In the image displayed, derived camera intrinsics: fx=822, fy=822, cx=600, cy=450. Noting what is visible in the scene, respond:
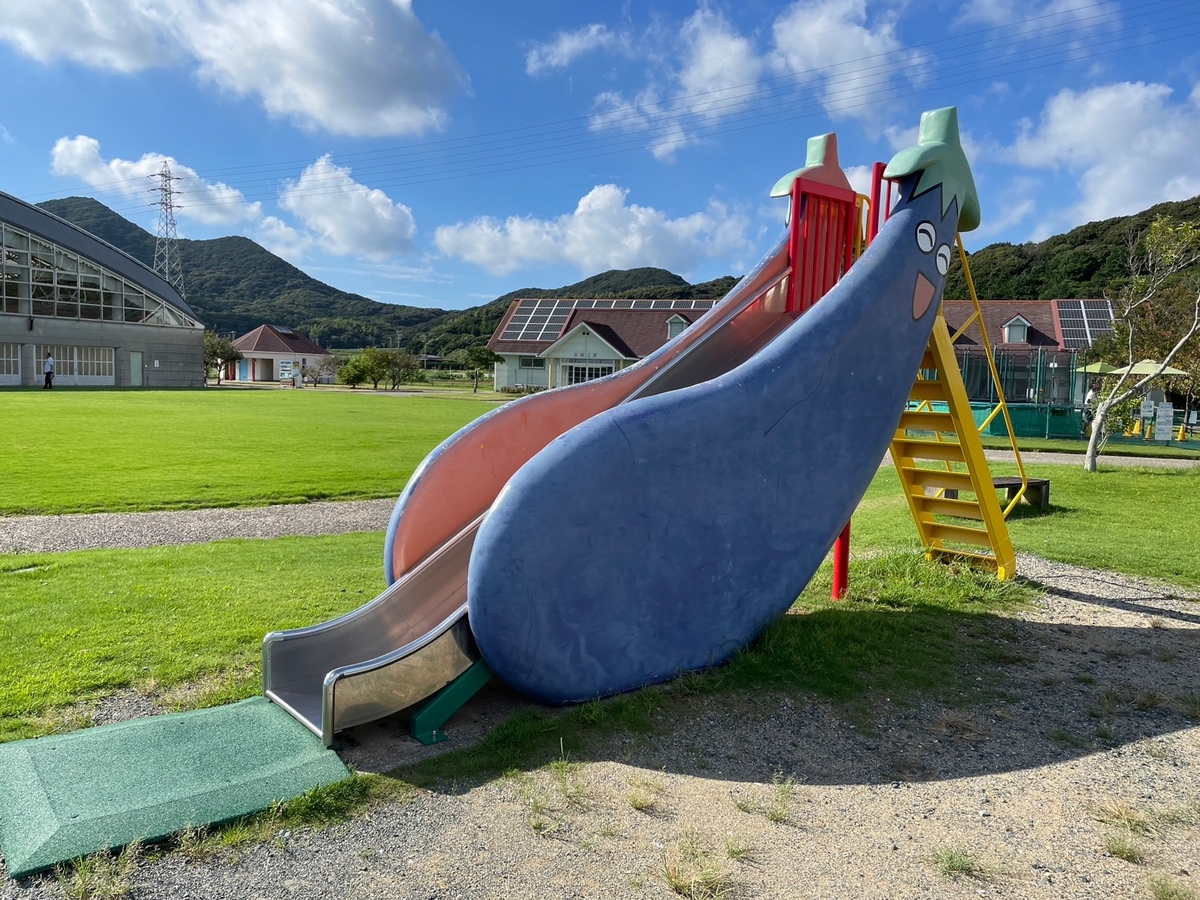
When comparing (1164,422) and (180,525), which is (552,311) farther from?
(180,525)

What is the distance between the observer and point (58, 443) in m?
17.8

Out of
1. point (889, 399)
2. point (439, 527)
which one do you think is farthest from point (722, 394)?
point (439, 527)

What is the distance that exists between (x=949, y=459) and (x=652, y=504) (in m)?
4.40

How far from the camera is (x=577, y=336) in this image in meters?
51.3

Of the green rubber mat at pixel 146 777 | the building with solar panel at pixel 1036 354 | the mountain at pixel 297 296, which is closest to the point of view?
the green rubber mat at pixel 146 777

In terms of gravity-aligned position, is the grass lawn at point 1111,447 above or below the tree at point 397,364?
below

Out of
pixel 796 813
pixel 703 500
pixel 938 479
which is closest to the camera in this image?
pixel 796 813

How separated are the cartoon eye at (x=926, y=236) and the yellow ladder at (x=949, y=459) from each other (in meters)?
0.78

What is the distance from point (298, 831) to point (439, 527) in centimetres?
255

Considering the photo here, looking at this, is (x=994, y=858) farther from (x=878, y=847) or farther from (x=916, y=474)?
(x=916, y=474)

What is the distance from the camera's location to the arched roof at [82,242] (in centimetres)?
4800

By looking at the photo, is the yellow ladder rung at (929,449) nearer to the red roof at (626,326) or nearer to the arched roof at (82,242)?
the red roof at (626,326)

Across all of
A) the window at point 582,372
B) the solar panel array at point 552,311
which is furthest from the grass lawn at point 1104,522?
the solar panel array at point 552,311

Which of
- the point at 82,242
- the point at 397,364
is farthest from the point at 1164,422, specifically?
the point at 82,242
